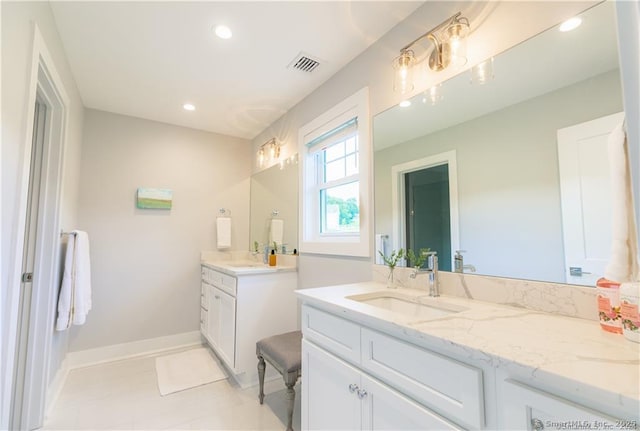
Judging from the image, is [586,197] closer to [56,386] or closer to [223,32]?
[223,32]

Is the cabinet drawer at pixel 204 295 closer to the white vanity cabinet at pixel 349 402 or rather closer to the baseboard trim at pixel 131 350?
the baseboard trim at pixel 131 350

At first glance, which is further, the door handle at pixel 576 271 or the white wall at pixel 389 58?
the white wall at pixel 389 58

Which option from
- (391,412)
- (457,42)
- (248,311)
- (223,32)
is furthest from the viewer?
(248,311)

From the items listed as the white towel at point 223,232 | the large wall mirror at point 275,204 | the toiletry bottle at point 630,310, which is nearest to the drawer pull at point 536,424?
the toiletry bottle at point 630,310

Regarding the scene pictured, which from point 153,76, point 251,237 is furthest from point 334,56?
point 251,237

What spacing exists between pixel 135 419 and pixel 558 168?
2.70 metres

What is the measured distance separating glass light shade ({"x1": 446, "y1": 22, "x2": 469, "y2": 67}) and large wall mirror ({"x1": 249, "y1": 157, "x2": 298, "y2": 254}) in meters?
1.58

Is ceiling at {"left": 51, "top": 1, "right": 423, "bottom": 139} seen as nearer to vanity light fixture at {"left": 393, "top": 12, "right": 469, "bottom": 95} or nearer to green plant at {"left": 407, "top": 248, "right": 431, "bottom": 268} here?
vanity light fixture at {"left": 393, "top": 12, "right": 469, "bottom": 95}

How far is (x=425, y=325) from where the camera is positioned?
2.96ft

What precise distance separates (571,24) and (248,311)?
2.44 meters

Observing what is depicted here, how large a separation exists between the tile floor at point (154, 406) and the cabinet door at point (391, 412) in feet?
3.29

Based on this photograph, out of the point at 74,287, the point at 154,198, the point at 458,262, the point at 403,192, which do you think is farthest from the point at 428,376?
the point at 154,198

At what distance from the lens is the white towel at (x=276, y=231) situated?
9.48 feet

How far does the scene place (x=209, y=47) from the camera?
6.34ft
